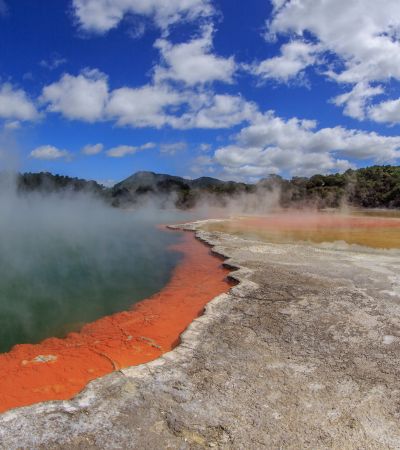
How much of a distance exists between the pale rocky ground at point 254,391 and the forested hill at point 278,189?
120 ft

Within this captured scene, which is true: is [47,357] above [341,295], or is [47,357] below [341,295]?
below

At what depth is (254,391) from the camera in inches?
149

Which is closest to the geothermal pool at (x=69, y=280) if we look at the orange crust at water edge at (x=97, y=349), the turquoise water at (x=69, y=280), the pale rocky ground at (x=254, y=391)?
the turquoise water at (x=69, y=280)

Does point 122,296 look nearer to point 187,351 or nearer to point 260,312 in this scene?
point 260,312

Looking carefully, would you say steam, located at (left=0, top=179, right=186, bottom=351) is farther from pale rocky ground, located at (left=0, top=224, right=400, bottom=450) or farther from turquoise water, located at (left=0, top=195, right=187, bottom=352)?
pale rocky ground, located at (left=0, top=224, right=400, bottom=450)

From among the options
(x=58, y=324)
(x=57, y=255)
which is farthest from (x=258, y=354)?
(x=57, y=255)

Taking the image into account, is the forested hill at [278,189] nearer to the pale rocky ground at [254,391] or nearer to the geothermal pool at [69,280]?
the geothermal pool at [69,280]

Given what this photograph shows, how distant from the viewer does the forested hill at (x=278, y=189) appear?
41.1 m

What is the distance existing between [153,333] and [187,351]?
4.40 ft

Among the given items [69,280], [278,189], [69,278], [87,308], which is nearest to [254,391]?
[87,308]

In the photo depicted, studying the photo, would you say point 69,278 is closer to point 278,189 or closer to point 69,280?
point 69,280

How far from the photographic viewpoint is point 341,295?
267 inches

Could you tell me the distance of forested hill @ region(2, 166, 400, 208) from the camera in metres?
41.1

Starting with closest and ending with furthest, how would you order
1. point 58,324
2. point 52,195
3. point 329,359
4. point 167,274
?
1. point 329,359
2. point 58,324
3. point 167,274
4. point 52,195
